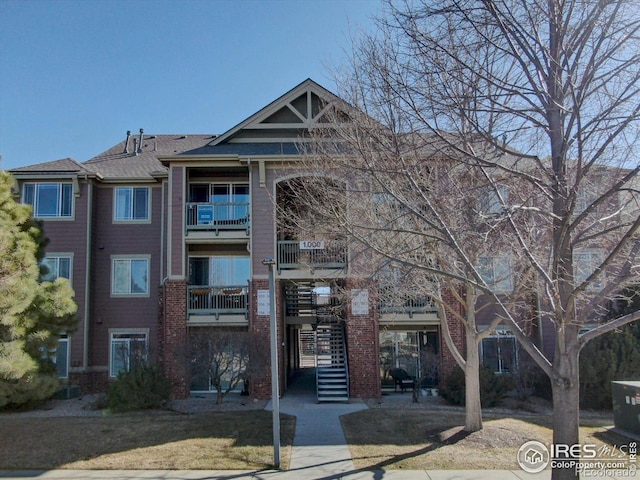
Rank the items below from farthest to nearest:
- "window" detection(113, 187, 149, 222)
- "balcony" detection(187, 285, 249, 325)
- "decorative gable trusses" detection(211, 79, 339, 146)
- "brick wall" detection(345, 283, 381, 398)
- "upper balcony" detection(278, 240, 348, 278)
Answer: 1. "window" detection(113, 187, 149, 222)
2. "decorative gable trusses" detection(211, 79, 339, 146)
3. "balcony" detection(187, 285, 249, 325)
4. "brick wall" detection(345, 283, 381, 398)
5. "upper balcony" detection(278, 240, 348, 278)

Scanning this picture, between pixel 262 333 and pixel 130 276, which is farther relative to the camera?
pixel 130 276

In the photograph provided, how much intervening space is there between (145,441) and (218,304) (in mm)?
7442

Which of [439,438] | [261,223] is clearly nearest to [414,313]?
[261,223]

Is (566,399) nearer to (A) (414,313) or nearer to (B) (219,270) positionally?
(A) (414,313)

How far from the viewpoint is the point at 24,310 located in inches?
470

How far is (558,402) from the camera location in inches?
248

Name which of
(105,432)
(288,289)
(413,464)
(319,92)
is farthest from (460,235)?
(288,289)

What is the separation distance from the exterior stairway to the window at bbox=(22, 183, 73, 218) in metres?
10.3

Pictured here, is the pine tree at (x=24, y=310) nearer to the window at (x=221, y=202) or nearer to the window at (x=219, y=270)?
the window at (x=221, y=202)

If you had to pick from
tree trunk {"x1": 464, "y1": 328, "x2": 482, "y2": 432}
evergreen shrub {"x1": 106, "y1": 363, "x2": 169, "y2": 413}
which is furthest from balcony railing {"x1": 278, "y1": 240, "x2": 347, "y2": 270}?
tree trunk {"x1": 464, "y1": 328, "x2": 482, "y2": 432}

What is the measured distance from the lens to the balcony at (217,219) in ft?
56.5

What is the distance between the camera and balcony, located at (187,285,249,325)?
16.9 m

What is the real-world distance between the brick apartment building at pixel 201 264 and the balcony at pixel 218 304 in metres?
0.04

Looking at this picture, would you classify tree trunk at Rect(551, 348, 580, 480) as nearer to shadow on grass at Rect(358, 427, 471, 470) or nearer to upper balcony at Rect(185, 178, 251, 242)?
shadow on grass at Rect(358, 427, 471, 470)
